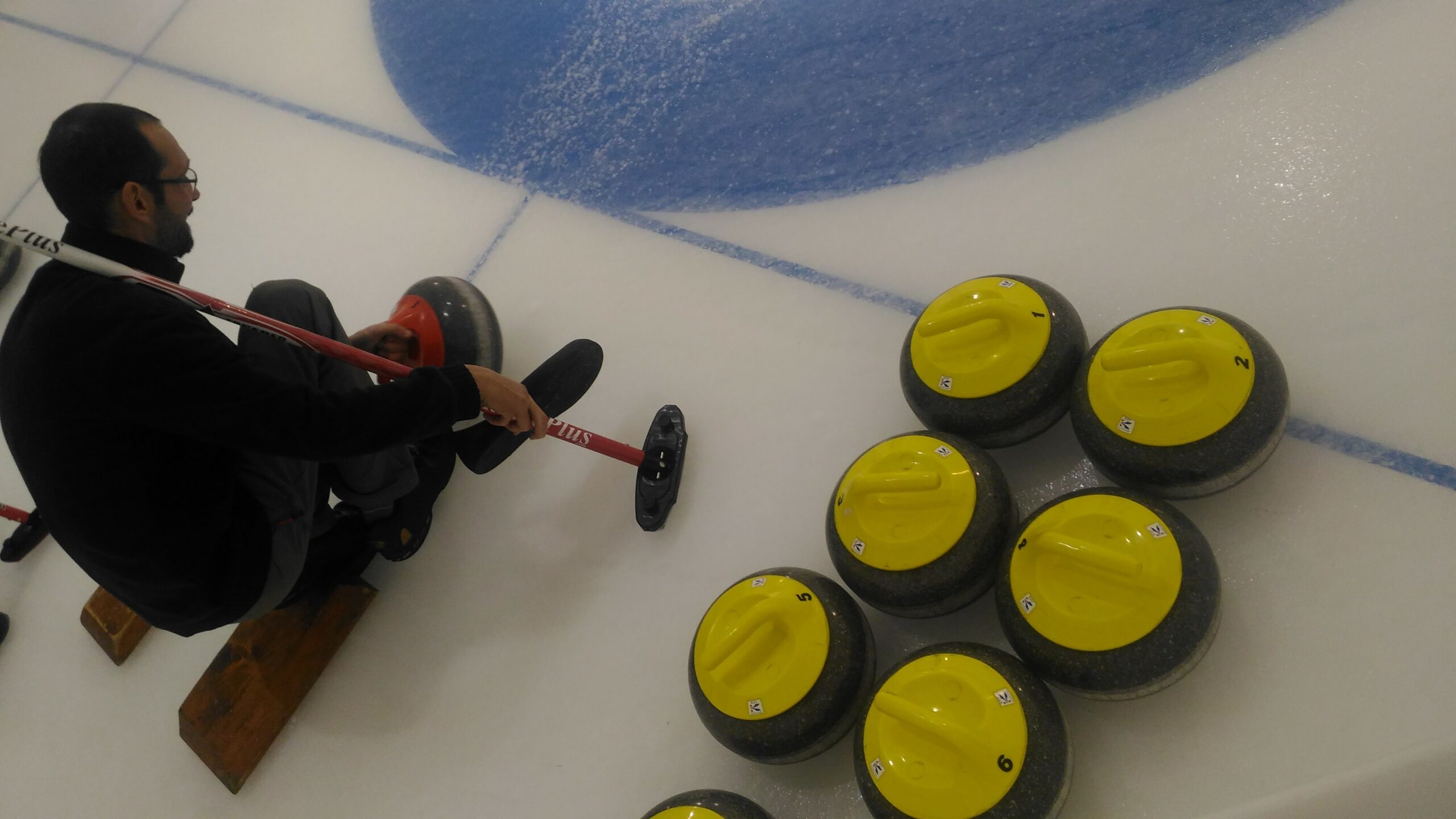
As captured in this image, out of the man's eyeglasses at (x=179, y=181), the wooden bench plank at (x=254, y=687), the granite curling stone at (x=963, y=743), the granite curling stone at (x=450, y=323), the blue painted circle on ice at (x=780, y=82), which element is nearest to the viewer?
the granite curling stone at (x=963, y=743)

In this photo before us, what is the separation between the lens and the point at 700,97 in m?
2.07

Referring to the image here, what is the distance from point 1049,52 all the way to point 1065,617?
4.17 ft

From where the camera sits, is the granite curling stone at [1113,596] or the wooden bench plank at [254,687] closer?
the granite curling stone at [1113,596]

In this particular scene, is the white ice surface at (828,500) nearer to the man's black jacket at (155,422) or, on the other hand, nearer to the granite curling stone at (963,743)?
the granite curling stone at (963,743)

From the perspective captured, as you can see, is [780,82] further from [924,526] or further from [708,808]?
[708,808]

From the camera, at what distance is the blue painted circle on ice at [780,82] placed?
1776 millimetres

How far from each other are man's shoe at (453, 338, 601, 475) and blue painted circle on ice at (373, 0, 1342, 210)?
478 millimetres

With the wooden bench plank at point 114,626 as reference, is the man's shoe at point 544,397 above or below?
below

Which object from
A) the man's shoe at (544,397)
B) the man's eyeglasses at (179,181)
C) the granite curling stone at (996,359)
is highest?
the man's eyeglasses at (179,181)

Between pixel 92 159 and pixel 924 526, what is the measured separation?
1.17 meters

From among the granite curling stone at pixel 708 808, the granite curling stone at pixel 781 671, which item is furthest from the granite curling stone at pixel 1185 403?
the granite curling stone at pixel 708 808

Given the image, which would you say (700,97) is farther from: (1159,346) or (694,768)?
(694,768)

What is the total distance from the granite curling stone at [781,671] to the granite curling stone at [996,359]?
33cm

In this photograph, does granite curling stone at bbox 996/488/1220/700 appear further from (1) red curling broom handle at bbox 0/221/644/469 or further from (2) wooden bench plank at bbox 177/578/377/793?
(2) wooden bench plank at bbox 177/578/377/793
